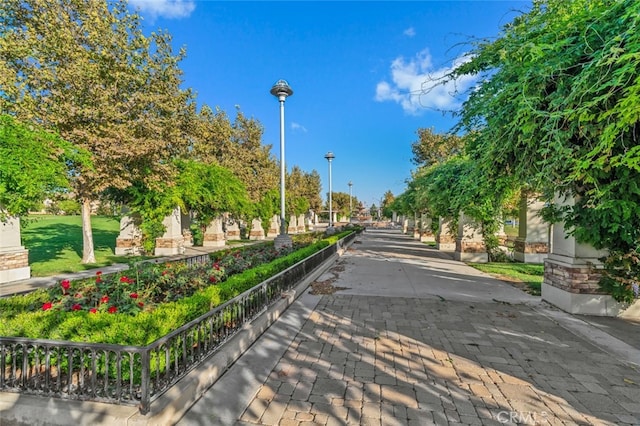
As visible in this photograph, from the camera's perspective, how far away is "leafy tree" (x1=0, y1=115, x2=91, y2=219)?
7496mm

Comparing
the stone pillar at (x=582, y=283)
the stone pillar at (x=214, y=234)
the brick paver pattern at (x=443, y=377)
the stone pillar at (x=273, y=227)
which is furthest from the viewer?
the stone pillar at (x=273, y=227)

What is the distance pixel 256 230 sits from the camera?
2838 centimetres

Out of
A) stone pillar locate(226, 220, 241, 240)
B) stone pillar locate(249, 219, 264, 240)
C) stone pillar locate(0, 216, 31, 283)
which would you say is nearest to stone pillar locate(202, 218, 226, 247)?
stone pillar locate(249, 219, 264, 240)

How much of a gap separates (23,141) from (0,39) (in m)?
4.73

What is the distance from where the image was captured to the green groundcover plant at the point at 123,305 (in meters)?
3.00

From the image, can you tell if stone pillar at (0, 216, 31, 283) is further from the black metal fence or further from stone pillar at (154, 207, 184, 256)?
the black metal fence

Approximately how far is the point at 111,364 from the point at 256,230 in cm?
2570

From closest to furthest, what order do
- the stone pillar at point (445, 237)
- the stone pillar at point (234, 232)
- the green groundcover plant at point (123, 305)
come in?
the green groundcover plant at point (123, 305) → the stone pillar at point (445, 237) → the stone pillar at point (234, 232)

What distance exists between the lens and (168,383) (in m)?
2.77

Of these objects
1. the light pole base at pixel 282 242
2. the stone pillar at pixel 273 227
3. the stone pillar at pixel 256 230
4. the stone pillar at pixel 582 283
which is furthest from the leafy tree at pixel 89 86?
the stone pillar at pixel 273 227

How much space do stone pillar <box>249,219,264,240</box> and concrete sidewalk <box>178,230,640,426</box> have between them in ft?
74.2

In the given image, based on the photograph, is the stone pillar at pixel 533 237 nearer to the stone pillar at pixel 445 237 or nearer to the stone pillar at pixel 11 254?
the stone pillar at pixel 445 237

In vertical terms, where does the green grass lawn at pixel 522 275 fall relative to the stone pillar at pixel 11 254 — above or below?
below

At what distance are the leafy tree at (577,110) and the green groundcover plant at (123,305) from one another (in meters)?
4.72
